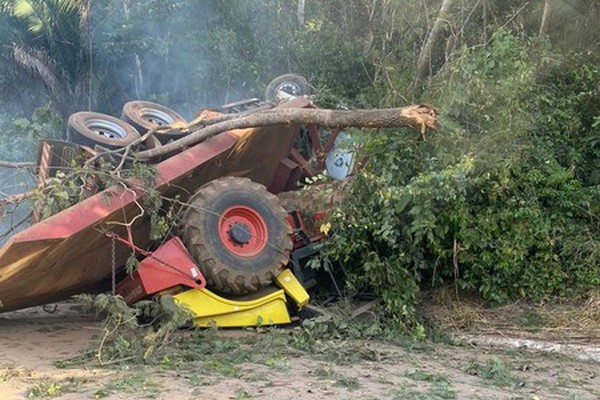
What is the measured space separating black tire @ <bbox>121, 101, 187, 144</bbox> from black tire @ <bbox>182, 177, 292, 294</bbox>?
3.74ft

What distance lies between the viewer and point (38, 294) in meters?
7.00

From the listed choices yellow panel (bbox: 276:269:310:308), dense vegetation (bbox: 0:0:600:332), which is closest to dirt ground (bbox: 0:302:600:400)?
yellow panel (bbox: 276:269:310:308)

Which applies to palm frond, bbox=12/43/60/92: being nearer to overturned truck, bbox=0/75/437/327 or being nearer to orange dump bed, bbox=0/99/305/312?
overturned truck, bbox=0/75/437/327

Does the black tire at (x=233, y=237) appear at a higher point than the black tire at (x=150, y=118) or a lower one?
lower

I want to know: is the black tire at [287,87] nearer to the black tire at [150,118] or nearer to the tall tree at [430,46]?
the tall tree at [430,46]

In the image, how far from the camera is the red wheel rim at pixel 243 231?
24.9 ft

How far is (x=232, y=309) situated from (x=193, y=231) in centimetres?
87

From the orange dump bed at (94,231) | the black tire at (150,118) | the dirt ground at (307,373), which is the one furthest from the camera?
the black tire at (150,118)

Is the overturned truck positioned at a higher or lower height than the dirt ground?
higher

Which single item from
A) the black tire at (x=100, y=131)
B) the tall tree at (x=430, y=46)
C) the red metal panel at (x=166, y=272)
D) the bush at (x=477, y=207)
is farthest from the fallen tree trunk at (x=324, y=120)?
the tall tree at (x=430, y=46)

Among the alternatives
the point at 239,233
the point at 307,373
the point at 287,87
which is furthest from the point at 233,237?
the point at 287,87

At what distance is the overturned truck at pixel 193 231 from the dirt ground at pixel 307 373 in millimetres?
530

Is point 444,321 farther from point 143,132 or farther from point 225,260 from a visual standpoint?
point 143,132

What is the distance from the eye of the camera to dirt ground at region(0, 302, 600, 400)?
5.08 m
